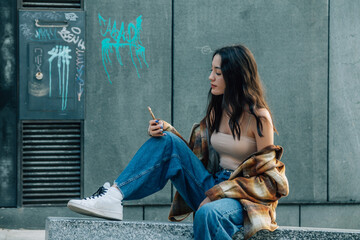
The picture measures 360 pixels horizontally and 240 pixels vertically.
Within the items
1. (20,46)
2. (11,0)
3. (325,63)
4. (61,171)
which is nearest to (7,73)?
(20,46)

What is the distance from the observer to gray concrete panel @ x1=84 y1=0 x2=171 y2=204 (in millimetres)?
5684

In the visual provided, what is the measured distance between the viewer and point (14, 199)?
561 cm

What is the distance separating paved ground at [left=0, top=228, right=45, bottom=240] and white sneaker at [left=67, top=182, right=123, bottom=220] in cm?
221

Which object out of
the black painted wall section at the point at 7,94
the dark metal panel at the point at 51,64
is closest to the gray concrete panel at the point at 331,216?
the dark metal panel at the point at 51,64

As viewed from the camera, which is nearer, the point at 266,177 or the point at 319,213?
the point at 266,177

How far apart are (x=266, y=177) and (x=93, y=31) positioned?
3.11m

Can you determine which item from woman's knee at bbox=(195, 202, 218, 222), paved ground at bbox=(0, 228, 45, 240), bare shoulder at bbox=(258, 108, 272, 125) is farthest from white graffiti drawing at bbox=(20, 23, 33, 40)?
woman's knee at bbox=(195, 202, 218, 222)

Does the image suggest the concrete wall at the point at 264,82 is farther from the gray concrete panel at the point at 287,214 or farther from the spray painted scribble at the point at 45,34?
the spray painted scribble at the point at 45,34

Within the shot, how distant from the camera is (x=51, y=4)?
18.5 feet

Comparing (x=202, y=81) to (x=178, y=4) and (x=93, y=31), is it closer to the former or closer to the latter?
(x=178, y=4)

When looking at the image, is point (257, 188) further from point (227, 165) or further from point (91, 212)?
point (91, 212)

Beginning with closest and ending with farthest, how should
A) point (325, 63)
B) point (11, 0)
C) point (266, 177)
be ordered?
point (266, 177), point (11, 0), point (325, 63)

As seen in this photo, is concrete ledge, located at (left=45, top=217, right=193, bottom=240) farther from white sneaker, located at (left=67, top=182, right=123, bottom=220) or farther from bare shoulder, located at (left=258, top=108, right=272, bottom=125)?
bare shoulder, located at (left=258, top=108, right=272, bottom=125)

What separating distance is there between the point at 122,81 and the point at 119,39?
430 millimetres
